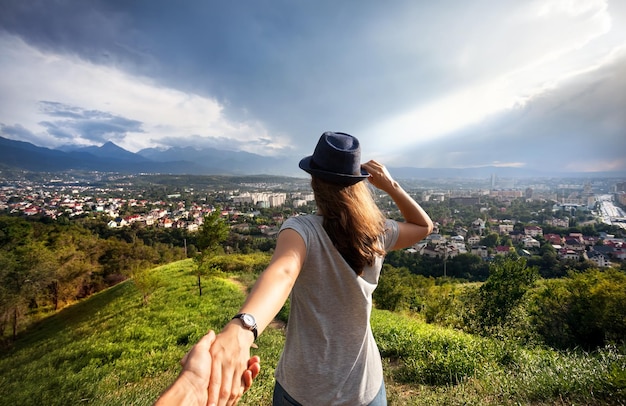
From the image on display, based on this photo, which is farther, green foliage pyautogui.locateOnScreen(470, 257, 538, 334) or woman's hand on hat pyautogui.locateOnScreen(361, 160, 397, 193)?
green foliage pyautogui.locateOnScreen(470, 257, 538, 334)

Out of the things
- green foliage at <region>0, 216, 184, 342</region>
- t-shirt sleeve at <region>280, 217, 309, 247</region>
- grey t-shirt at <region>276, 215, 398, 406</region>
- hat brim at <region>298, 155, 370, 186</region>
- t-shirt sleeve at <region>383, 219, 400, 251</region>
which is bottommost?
green foliage at <region>0, 216, 184, 342</region>

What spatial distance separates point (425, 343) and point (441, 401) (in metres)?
1.74

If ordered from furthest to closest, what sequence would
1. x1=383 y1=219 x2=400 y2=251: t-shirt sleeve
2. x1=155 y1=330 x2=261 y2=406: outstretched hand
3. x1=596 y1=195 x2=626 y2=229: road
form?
x1=596 y1=195 x2=626 y2=229: road < x1=383 y1=219 x2=400 y2=251: t-shirt sleeve < x1=155 y1=330 x2=261 y2=406: outstretched hand

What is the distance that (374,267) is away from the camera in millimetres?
1236

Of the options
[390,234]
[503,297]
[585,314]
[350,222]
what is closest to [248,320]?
[350,222]

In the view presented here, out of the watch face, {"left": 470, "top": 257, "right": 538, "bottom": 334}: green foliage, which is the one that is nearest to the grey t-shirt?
the watch face

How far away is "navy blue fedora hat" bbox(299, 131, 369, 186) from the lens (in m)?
1.15

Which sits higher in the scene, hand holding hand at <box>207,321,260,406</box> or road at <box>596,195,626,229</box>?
hand holding hand at <box>207,321,260,406</box>

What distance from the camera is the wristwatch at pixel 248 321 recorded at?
72 centimetres

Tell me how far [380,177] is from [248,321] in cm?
106

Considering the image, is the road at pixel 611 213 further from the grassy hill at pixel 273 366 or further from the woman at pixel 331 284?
the woman at pixel 331 284

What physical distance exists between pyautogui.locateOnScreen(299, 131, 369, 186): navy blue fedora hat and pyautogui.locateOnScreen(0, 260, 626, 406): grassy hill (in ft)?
10.3

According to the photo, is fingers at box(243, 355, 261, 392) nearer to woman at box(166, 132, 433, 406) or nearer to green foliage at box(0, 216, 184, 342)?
woman at box(166, 132, 433, 406)

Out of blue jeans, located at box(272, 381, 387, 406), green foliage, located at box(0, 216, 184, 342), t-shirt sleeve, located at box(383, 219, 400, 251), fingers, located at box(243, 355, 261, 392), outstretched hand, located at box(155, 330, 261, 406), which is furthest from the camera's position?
green foliage, located at box(0, 216, 184, 342)
